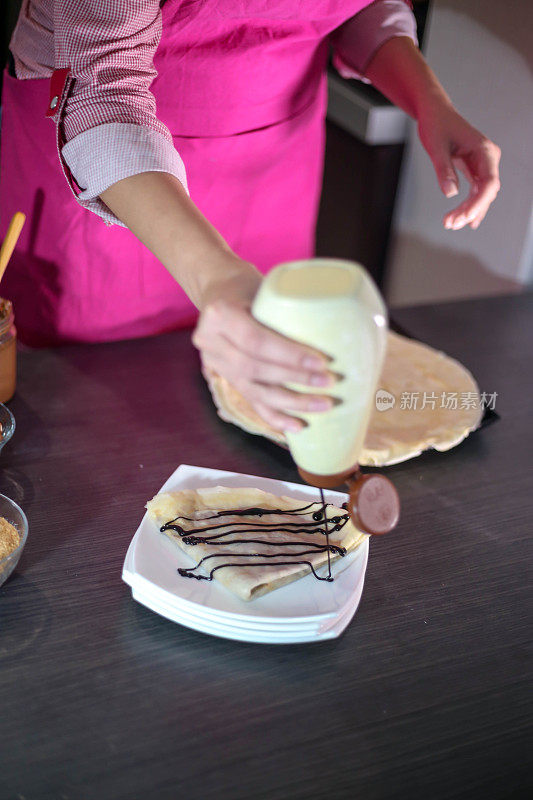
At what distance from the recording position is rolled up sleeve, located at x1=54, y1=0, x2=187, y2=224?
0.91 metres

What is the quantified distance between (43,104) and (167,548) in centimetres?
84

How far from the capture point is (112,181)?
3.00 ft

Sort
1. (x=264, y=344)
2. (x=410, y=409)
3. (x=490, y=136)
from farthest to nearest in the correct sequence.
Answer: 1. (x=490, y=136)
2. (x=410, y=409)
3. (x=264, y=344)

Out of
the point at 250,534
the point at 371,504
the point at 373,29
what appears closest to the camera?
the point at 371,504

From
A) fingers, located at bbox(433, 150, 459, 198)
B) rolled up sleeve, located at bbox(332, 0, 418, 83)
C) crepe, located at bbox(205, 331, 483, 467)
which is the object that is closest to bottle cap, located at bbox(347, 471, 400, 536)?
crepe, located at bbox(205, 331, 483, 467)

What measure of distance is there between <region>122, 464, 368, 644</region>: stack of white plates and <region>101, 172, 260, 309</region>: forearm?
30 cm

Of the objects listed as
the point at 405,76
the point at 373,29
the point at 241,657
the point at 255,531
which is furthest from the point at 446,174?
the point at 241,657

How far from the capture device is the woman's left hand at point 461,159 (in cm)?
119

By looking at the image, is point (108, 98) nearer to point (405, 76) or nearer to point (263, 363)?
point (263, 363)

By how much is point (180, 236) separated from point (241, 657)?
46cm

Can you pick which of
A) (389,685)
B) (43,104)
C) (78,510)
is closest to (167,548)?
(78,510)

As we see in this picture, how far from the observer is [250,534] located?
37.2 inches

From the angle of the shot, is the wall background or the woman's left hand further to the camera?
the wall background

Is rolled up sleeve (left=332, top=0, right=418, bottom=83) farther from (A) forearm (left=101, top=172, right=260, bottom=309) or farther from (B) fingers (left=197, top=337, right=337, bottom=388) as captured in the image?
(B) fingers (left=197, top=337, right=337, bottom=388)
